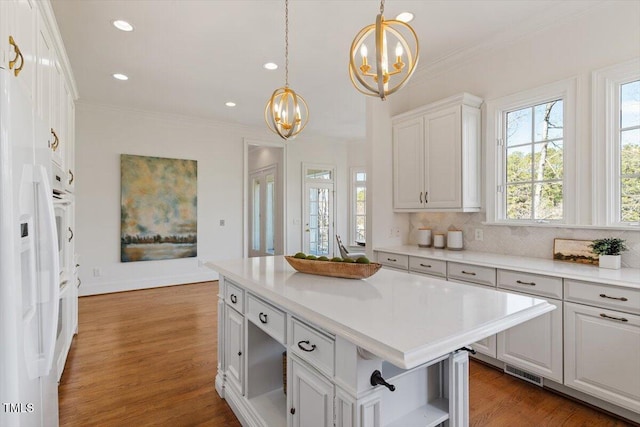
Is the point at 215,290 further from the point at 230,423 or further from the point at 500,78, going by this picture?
the point at 500,78

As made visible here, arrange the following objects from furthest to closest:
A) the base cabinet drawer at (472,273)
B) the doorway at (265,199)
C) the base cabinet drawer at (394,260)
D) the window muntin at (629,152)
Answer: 1. the doorway at (265,199)
2. the base cabinet drawer at (394,260)
3. the base cabinet drawer at (472,273)
4. the window muntin at (629,152)

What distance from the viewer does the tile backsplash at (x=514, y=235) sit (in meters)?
2.32

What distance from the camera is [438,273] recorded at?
2928 millimetres

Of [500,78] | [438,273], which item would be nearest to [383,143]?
[500,78]

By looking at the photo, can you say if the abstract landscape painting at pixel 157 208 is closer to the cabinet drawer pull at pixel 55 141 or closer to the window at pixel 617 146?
the cabinet drawer pull at pixel 55 141

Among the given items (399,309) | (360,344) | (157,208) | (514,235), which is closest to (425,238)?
(514,235)

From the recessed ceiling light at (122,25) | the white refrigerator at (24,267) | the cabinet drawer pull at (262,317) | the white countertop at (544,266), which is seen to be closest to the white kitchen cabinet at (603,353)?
the white countertop at (544,266)

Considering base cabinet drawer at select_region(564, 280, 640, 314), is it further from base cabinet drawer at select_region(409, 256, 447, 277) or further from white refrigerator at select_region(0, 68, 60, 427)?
white refrigerator at select_region(0, 68, 60, 427)

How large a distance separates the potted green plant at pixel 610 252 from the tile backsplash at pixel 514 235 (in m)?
0.08

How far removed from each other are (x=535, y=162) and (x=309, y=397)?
2697mm

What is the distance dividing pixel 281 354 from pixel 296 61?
2831 millimetres

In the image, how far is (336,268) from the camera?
68.2 inches

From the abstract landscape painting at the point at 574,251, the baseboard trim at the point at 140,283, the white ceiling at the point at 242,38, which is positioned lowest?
the baseboard trim at the point at 140,283

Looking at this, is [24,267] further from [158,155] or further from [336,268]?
[158,155]
